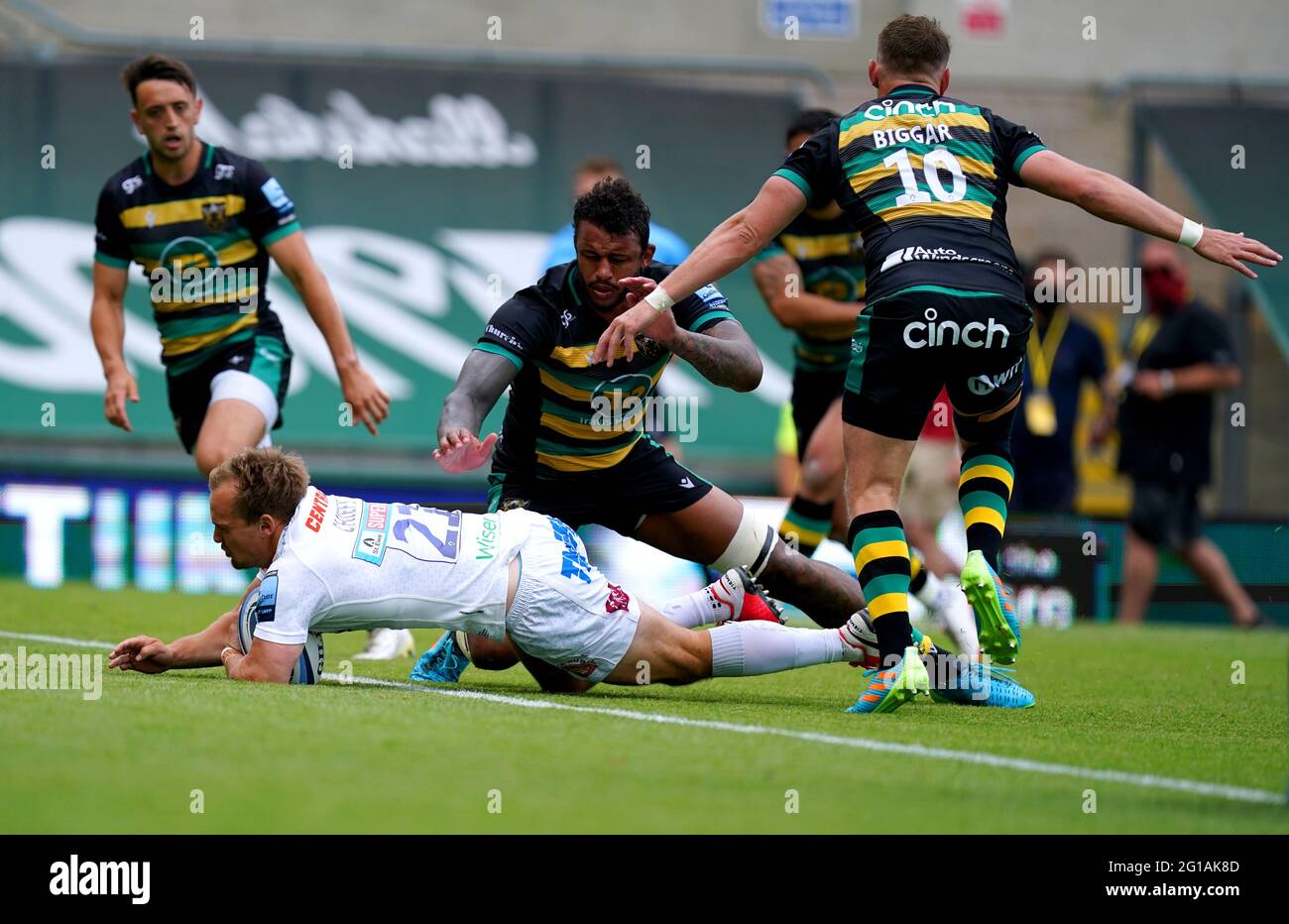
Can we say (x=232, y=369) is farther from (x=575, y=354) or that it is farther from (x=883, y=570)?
(x=883, y=570)

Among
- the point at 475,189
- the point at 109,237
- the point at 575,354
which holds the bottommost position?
the point at 575,354

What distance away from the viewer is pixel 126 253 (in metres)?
7.68

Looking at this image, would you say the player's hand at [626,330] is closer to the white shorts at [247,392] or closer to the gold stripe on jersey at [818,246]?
the white shorts at [247,392]

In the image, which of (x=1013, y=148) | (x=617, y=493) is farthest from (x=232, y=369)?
(x=1013, y=148)

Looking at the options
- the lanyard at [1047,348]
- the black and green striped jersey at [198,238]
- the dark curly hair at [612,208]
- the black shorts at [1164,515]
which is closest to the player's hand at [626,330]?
the dark curly hair at [612,208]

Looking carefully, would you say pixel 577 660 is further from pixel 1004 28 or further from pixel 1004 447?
pixel 1004 28

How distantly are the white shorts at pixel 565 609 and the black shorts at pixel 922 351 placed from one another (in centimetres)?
102

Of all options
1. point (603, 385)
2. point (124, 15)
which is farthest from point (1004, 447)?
point (124, 15)

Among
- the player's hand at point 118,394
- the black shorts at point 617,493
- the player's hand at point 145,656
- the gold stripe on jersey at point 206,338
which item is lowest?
the player's hand at point 145,656

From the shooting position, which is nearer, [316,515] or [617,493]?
[316,515]

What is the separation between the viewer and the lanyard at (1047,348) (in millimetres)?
13484

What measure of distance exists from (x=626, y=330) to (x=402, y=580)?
3.41ft

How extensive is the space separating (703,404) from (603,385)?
749cm

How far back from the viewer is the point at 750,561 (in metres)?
6.67
